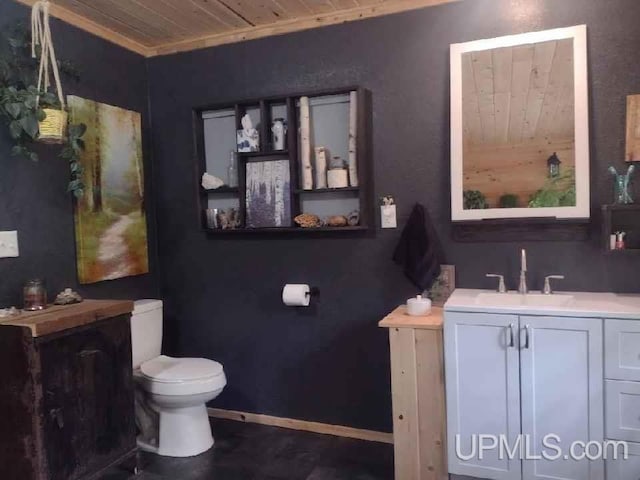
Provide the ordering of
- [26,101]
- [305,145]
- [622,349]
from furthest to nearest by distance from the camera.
→ [305,145] < [26,101] < [622,349]

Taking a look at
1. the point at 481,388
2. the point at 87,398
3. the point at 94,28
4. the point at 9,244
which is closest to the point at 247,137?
the point at 94,28

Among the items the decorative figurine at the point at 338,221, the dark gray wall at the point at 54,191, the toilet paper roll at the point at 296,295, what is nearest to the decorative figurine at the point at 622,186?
the decorative figurine at the point at 338,221

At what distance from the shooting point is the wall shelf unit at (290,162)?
2.69 metres

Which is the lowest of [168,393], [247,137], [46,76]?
[168,393]

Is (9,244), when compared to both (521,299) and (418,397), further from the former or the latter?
(521,299)

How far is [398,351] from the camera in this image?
2.28 m

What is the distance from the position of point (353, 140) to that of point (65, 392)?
178 centimetres

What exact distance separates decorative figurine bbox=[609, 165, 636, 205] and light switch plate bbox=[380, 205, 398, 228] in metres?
1.02

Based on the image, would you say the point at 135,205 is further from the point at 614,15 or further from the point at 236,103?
the point at 614,15

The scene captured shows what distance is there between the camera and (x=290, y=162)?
2.79m

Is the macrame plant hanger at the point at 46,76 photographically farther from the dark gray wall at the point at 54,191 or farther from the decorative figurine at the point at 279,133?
the decorative figurine at the point at 279,133

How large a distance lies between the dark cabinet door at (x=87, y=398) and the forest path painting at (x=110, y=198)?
539mm

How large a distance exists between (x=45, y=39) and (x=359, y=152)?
1.54 m

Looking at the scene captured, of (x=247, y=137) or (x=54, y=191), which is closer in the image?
(x=54, y=191)
